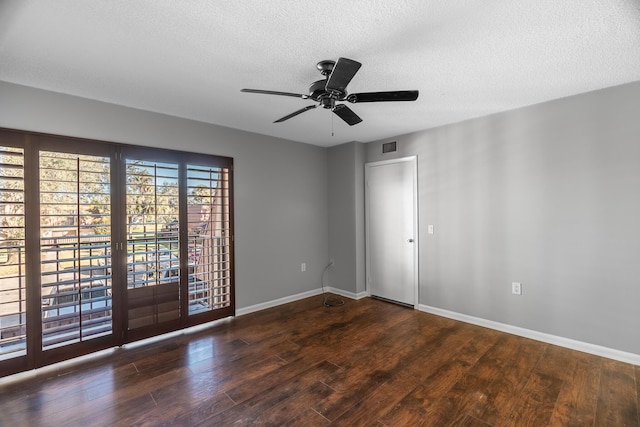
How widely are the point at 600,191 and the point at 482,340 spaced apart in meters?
1.83

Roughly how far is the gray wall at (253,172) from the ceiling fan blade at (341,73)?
219cm

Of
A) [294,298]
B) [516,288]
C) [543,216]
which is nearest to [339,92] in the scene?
[543,216]

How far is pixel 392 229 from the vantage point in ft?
14.0

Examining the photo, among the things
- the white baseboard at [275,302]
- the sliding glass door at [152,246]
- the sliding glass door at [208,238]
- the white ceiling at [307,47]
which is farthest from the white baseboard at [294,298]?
the white ceiling at [307,47]

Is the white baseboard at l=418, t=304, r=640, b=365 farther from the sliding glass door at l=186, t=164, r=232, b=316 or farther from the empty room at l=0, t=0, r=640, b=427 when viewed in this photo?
the sliding glass door at l=186, t=164, r=232, b=316

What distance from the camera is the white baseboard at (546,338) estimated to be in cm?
252

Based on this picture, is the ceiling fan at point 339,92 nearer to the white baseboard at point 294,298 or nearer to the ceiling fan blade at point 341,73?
the ceiling fan blade at point 341,73

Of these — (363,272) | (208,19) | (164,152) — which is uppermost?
(208,19)

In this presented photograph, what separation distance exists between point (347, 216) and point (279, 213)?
1133 mm

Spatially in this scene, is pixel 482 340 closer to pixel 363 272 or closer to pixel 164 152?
pixel 363 272

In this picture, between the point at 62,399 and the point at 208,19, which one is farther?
the point at 62,399

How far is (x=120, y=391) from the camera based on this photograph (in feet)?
7.12

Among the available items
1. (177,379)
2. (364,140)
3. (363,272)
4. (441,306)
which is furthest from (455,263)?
(177,379)

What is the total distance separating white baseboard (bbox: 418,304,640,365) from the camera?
2523mm
